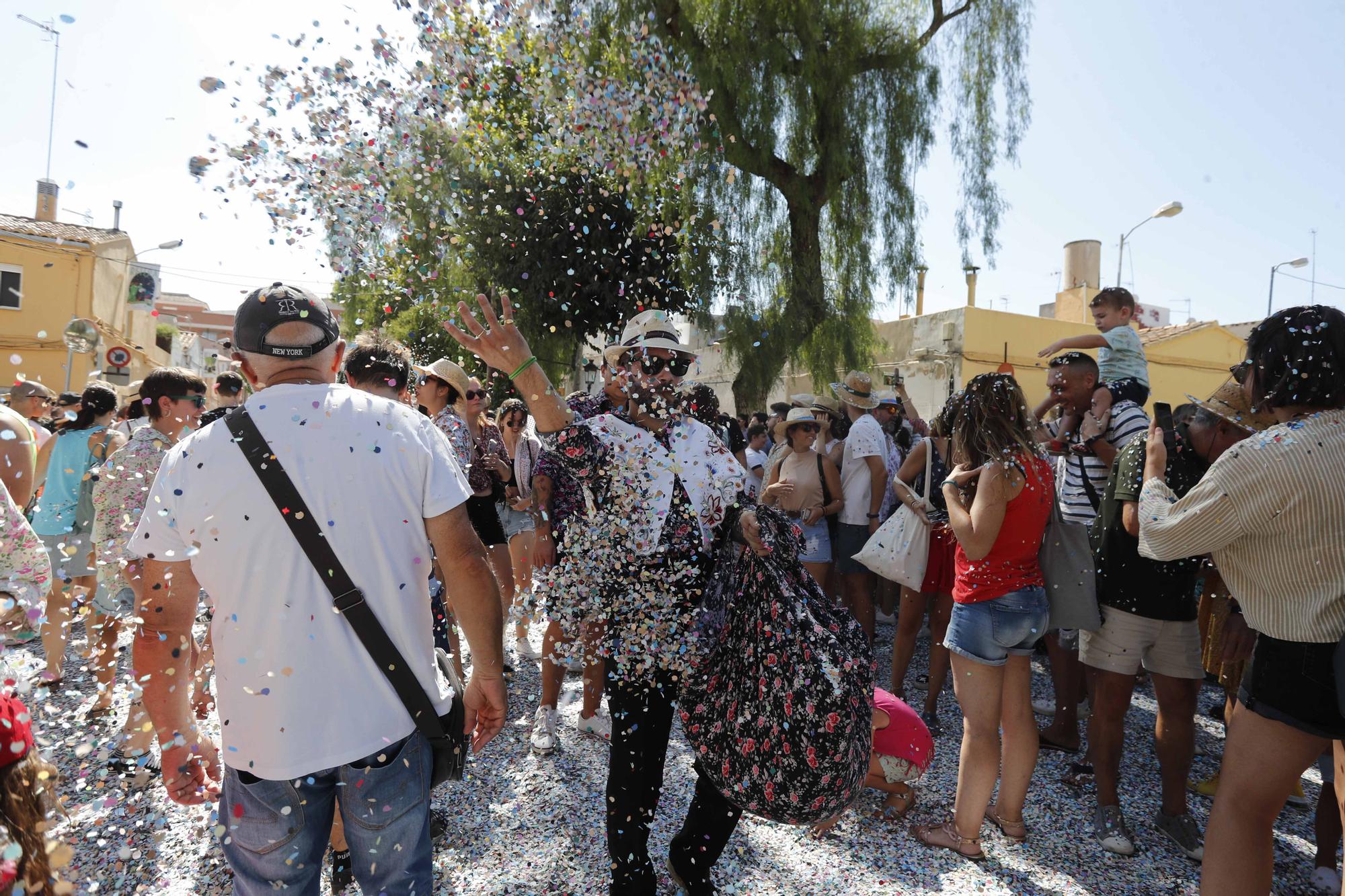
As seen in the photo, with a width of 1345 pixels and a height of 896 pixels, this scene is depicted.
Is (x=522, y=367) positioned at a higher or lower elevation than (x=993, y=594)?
higher

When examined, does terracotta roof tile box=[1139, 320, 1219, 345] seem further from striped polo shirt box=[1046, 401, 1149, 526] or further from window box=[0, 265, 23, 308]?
window box=[0, 265, 23, 308]

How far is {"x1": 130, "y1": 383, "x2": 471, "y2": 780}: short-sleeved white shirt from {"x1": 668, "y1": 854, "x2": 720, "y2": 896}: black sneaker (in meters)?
1.38

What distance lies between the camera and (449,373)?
4172 mm

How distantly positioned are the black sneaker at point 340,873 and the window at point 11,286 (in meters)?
21.4

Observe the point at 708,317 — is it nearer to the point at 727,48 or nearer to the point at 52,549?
the point at 727,48

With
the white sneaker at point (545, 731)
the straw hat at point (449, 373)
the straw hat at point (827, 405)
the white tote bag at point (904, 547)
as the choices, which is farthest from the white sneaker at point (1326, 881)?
the straw hat at point (449, 373)

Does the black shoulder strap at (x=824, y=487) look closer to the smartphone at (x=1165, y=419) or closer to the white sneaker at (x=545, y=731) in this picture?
the white sneaker at (x=545, y=731)

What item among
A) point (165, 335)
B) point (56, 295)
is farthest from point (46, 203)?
point (165, 335)

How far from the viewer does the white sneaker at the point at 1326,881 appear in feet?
9.25

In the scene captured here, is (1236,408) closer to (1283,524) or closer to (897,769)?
(1283,524)

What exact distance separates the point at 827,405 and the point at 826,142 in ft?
20.4

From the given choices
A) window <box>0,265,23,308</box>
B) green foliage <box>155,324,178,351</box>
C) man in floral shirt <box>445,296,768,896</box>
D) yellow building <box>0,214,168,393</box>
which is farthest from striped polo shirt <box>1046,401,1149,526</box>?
green foliage <box>155,324,178,351</box>

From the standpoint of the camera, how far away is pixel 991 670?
301 centimetres

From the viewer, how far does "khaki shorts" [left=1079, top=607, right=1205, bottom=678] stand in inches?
125
